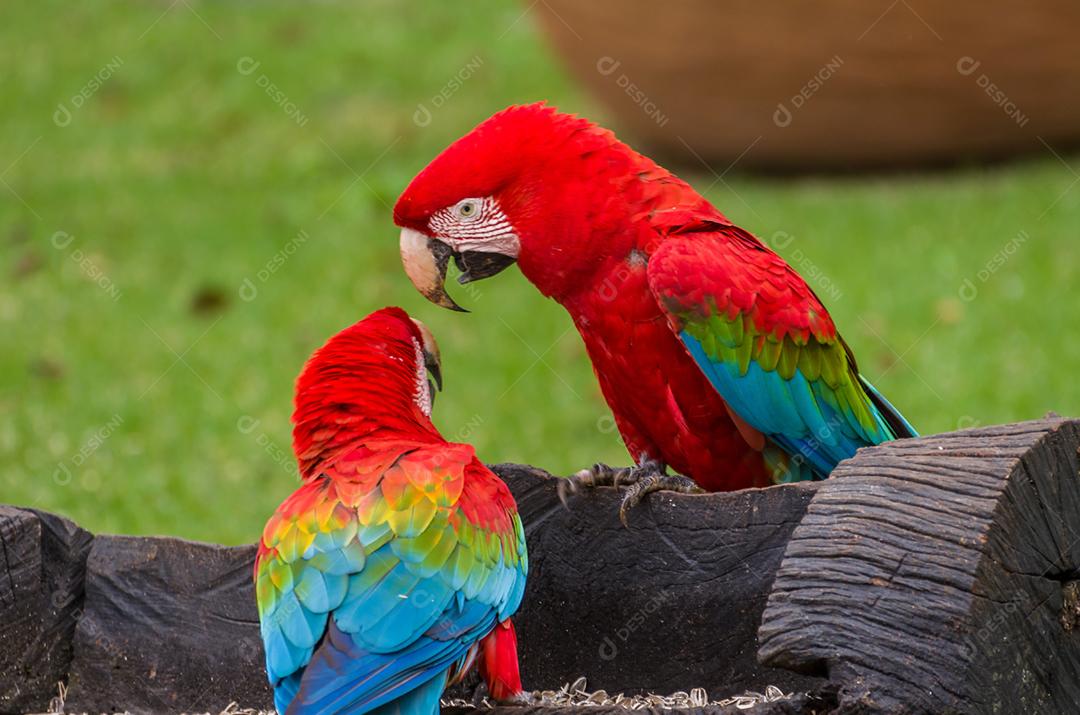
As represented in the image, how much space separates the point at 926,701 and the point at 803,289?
3.69 feet

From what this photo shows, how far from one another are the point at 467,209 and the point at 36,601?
1066 millimetres

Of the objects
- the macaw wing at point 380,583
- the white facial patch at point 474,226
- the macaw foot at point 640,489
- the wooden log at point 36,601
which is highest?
the white facial patch at point 474,226

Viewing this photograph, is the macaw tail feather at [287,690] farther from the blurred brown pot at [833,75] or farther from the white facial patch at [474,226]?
the blurred brown pot at [833,75]

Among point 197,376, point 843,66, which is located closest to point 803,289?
point 197,376

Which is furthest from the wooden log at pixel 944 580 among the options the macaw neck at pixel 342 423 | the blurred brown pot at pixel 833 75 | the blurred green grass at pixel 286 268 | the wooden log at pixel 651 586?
the blurred brown pot at pixel 833 75

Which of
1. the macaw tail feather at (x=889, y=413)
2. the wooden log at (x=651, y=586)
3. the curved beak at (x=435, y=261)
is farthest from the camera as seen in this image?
the macaw tail feather at (x=889, y=413)

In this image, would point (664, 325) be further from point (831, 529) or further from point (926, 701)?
point (926, 701)

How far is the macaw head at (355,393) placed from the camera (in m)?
2.36

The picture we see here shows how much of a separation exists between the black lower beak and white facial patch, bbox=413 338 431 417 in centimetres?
18

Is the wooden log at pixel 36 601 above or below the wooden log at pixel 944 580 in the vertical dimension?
below

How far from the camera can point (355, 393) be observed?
92.9 inches

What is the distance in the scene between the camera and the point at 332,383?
2.36m

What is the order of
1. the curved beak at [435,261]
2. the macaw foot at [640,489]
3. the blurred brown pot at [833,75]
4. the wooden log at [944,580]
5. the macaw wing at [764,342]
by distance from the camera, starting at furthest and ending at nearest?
1. the blurred brown pot at [833,75]
2. the curved beak at [435,261]
3. the macaw wing at [764,342]
4. the macaw foot at [640,489]
5. the wooden log at [944,580]

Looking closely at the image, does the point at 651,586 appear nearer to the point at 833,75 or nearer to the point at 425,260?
the point at 425,260
